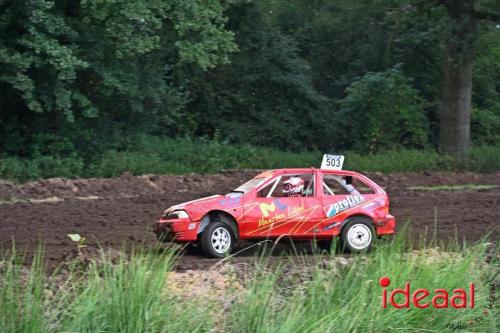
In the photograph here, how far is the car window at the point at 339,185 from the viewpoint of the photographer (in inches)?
567

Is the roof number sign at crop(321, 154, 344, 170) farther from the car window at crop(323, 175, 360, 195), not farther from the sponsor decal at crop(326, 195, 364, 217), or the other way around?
the sponsor decal at crop(326, 195, 364, 217)

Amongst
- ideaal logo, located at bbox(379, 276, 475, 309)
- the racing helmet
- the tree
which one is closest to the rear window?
the racing helmet

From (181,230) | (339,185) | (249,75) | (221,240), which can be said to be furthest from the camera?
(249,75)

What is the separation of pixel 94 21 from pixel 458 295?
19.4m

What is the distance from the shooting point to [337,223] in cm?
1400

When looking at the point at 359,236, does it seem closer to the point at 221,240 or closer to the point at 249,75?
the point at 221,240

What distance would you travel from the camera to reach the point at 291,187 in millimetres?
14227

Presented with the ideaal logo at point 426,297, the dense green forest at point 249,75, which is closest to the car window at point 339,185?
the ideaal logo at point 426,297

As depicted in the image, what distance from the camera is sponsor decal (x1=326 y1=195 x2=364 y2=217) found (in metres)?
14.0

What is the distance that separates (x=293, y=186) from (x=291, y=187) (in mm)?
37

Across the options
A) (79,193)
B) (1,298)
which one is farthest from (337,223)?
(79,193)

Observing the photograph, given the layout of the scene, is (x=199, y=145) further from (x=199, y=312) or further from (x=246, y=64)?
(x=199, y=312)

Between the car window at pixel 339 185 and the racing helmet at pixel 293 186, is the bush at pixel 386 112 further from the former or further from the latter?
the racing helmet at pixel 293 186

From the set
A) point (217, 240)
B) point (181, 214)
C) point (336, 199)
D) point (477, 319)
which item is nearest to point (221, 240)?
point (217, 240)
